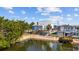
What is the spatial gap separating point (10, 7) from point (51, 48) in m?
0.70

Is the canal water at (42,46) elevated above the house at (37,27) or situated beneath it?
situated beneath

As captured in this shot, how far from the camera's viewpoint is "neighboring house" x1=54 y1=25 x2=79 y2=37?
315 cm

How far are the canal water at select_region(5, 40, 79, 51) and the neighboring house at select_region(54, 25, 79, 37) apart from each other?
12 centimetres

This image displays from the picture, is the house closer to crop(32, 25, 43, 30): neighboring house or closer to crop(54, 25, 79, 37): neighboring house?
crop(32, 25, 43, 30): neighboring house

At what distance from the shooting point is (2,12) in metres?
3.13

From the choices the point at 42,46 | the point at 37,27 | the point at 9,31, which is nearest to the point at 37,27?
the point at 37,27

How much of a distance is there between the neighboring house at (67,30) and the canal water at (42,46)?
0.12 metres

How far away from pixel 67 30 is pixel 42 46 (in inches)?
14.3

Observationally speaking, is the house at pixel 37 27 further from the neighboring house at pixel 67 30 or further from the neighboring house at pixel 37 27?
the neighboring house at pixel 67 30

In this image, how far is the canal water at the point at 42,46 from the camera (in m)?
3.16

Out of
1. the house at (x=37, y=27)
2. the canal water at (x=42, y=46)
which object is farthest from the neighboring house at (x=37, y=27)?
the canal water at (x=42, y=46)

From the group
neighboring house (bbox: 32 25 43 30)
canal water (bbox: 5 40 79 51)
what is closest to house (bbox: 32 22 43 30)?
neighboring house (bbox: 32 25 43 30)
